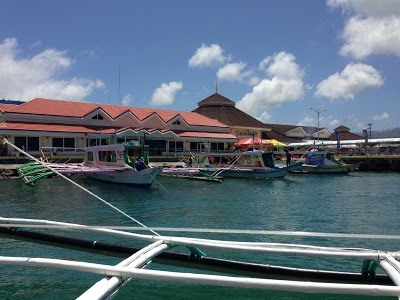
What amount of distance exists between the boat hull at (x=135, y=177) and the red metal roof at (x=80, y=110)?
22.6 meters

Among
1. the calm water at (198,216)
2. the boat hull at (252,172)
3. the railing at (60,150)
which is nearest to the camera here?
the calm water at (198,216)

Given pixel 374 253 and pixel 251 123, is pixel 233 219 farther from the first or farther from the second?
pixel 251 123

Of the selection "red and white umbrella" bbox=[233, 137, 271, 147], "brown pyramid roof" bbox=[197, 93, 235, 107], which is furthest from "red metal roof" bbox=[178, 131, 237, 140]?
"brown pyramid roof" bbox=[197, 93, 235, 107]

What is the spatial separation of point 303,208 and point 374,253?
13.8m

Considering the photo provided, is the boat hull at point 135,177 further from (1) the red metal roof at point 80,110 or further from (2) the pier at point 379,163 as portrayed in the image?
(2) the pier at point 379,163

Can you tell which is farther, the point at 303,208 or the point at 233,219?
the point at 303,208

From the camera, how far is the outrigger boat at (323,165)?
40094 millimetres

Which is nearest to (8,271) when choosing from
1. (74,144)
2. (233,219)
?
(233,219)

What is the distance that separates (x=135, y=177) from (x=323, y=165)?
23206mm

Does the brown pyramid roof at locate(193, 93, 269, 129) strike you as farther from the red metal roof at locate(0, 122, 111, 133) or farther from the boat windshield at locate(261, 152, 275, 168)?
the boat windshield at locate(261, 152, 275, 168)

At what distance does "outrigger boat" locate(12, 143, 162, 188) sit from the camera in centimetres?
2439

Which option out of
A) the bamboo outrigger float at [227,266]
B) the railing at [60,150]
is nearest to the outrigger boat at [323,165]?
the railing at [60,150]

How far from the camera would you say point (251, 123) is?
70.9m

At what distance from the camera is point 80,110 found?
50.3 meters
